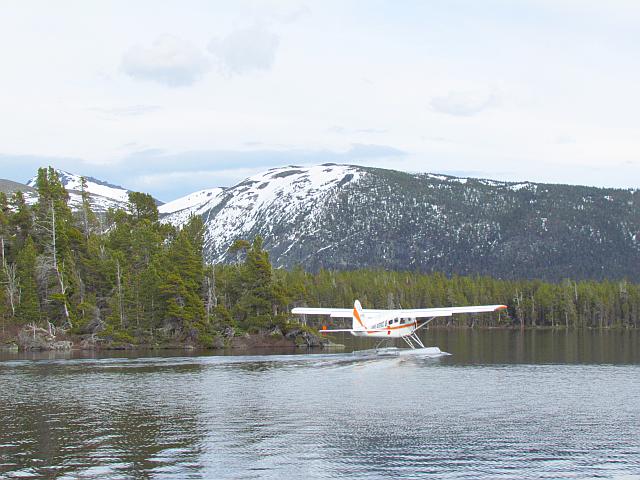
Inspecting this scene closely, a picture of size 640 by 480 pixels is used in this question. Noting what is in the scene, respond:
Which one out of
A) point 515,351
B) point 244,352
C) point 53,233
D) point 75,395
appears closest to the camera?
point 75,395

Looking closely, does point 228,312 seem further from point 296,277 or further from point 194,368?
point 296,277

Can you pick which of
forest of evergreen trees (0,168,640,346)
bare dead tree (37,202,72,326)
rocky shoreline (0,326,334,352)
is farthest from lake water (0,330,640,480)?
bare dead tree (37,202,72,326)

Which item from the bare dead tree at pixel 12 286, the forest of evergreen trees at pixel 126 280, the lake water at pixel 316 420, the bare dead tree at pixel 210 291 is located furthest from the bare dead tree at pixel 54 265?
the lake water at pixel 316 420

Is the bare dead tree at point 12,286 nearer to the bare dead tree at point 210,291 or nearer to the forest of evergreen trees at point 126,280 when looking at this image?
the forest of evergreen trees at point 126,280

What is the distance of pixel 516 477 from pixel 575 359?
151 feet

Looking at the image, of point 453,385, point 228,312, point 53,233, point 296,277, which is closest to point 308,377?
point 453,385

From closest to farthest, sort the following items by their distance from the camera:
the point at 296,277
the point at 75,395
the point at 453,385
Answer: the point at 75,395 → the point at 453,385 → the point at 296,277

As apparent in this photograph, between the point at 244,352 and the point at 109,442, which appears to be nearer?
the point at 109,442

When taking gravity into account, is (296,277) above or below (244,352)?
above

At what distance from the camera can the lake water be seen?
1093 inches

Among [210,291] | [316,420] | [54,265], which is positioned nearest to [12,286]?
[54,265]

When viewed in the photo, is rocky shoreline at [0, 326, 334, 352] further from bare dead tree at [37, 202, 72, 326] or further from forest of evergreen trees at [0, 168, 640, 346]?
bare dead tree at [37, 202, 72, 326]

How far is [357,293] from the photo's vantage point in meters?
162

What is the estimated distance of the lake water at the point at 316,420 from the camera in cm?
2775
